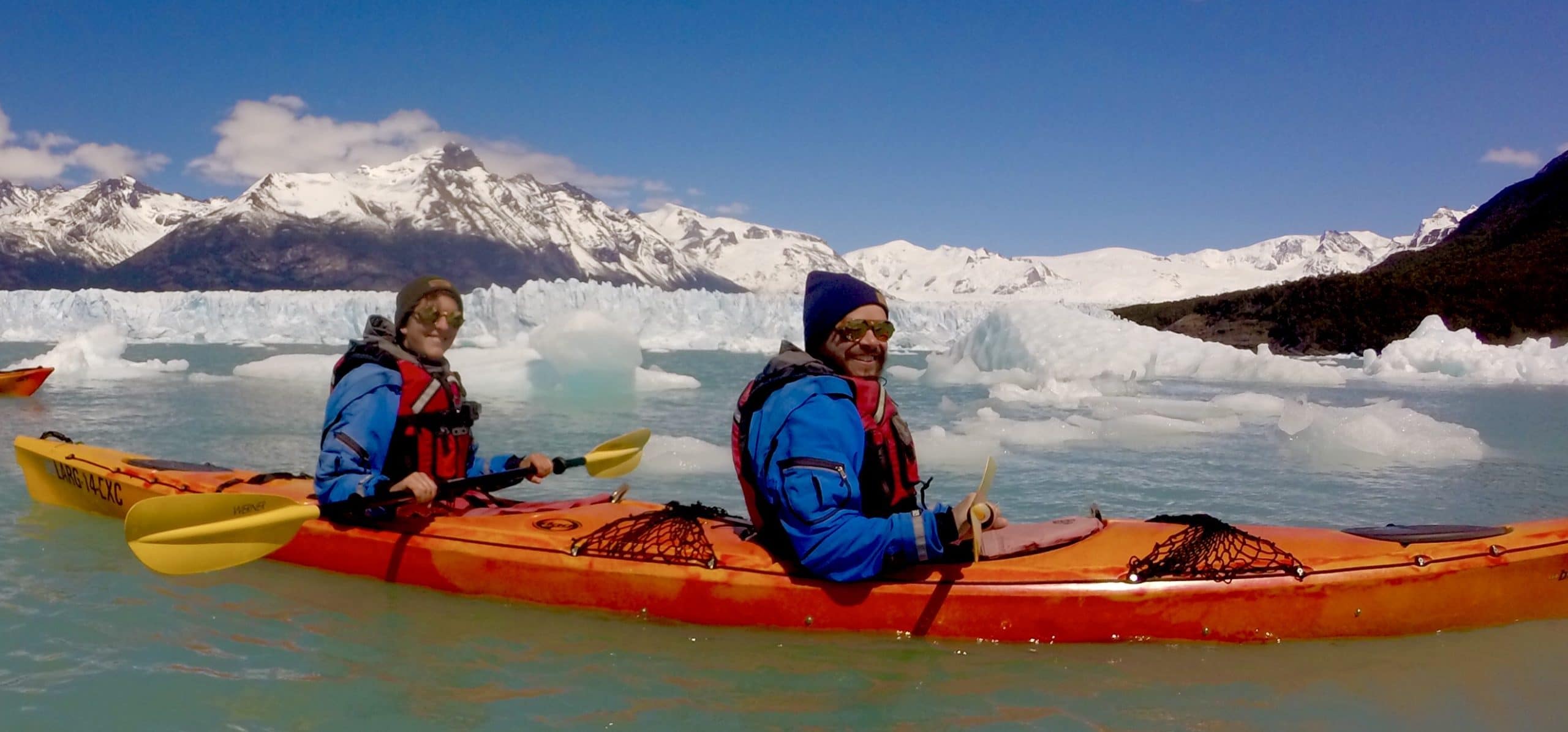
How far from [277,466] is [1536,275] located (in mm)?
42361

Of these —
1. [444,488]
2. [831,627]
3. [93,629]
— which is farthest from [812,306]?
[93,629]

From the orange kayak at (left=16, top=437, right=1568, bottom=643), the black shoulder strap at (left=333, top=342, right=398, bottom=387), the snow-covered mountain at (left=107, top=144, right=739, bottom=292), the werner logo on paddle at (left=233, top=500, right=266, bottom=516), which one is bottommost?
the orange kayak at (left=16, top=437, right=1568, bottom=643)

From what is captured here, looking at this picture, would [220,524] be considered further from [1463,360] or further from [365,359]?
[1463,360]

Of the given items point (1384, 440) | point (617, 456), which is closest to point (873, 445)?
point (617, 456)

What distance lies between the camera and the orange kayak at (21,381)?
35.2 ft

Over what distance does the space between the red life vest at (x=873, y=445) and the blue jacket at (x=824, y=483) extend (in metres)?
0.04

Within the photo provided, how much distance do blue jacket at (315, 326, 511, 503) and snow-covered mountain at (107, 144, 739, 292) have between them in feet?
350

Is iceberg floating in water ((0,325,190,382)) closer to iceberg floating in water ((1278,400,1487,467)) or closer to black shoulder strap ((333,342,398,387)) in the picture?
black shoulder strap ((333,342,398,387))

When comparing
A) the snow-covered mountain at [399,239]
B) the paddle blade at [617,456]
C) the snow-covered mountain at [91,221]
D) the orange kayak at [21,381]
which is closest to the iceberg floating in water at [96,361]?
the orange kayak at [21,381]

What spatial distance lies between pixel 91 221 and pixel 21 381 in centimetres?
19229

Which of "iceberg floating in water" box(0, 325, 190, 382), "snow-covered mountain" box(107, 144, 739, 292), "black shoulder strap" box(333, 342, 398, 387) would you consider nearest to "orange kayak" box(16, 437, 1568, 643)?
"black shoulder strap" box(333, 342, 398, 387)

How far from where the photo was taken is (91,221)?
168125 mm

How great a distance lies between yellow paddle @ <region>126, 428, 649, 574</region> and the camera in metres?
3.27

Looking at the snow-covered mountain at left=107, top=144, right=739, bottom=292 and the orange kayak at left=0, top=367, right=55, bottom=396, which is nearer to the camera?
the orange kayak at left=0, top=367, right=55, bottom=396
